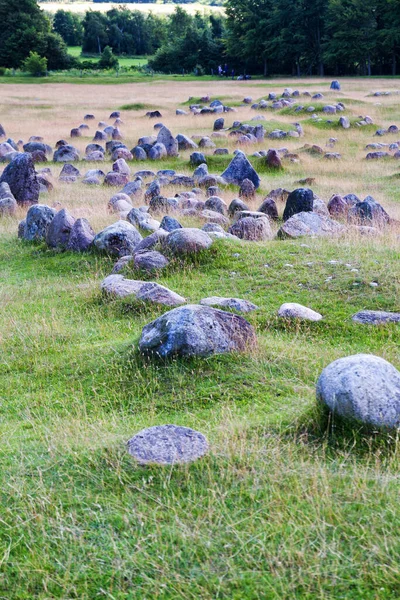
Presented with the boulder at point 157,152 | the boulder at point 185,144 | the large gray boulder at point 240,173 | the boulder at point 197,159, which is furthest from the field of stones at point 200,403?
the boulder at point 185,144

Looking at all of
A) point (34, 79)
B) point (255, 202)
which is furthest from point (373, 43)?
point (255, 202)

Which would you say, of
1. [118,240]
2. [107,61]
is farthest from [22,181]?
[107,61]

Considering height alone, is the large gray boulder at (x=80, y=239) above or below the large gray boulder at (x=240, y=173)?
below

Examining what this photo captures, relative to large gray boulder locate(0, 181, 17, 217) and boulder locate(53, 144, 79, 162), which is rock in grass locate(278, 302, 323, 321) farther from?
boulder locate(53, 144, 79, 162)

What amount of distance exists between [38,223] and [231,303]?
21.5 ft

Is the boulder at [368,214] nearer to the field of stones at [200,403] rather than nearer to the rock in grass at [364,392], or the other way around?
the field of stones at [200,403]

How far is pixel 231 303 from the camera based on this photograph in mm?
8750

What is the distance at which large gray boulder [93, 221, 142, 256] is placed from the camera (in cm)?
1214

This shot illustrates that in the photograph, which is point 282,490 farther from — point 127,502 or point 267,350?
point 267,350

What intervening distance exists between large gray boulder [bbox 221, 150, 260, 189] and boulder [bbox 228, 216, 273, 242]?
6826 mm

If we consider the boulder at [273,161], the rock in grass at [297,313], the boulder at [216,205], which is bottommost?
the rock in grass at [297,313]

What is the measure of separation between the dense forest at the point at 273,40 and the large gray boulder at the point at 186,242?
56.4 metres

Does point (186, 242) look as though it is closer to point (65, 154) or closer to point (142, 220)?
point (142, 220)

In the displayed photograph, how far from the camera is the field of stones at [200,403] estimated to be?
390 centimetres
